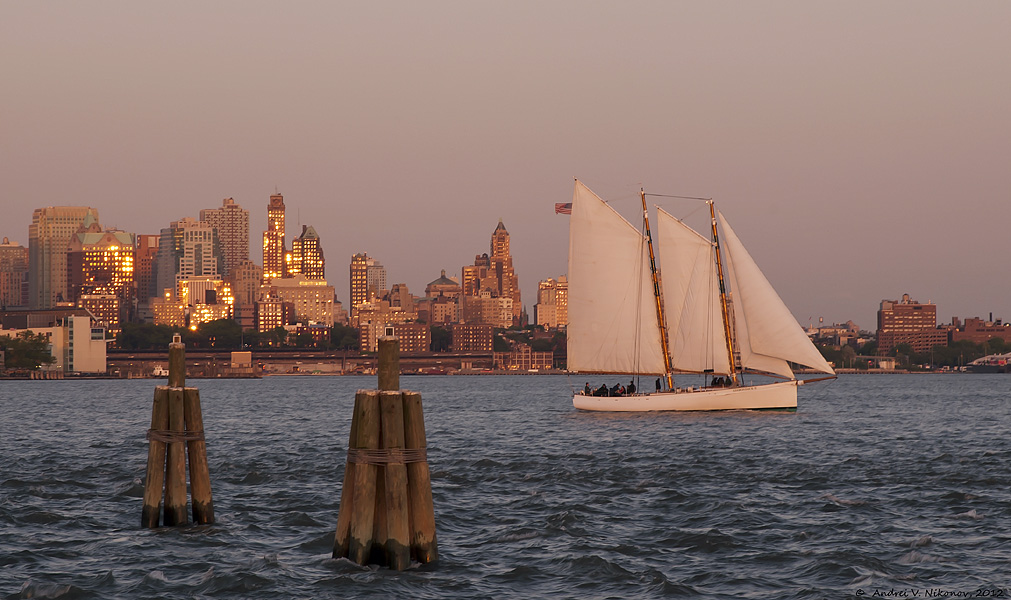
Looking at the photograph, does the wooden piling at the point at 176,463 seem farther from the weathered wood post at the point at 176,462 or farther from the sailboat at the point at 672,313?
the sailboat at the point at 672,313

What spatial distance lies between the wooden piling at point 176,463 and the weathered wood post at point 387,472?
6003mm

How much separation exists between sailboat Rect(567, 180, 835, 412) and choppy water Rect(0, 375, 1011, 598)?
24.5m

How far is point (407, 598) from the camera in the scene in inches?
824

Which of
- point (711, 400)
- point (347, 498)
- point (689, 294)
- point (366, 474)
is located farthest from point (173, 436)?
point (711, 400)

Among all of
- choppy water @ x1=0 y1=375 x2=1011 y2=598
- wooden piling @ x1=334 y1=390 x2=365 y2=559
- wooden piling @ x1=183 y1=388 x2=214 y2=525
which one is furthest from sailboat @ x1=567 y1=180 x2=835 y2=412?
wooden piling @ x1=334 y1=390 x2=365 y2=559

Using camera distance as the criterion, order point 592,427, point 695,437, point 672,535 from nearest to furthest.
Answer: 1. point 672,535
2. point 695,437
3. point 592,427

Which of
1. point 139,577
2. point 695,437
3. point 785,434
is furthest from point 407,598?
point 785,434

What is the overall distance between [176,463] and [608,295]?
56.6m

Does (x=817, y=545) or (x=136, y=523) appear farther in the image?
(x=136, y=523)

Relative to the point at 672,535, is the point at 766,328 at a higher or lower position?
higher

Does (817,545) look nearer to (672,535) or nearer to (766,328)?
(672,535)

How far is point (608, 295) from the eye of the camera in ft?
265

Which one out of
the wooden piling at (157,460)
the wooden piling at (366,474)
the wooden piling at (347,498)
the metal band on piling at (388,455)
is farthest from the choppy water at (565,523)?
the metal band on piling at (388,455)

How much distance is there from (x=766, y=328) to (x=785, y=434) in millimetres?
19304
